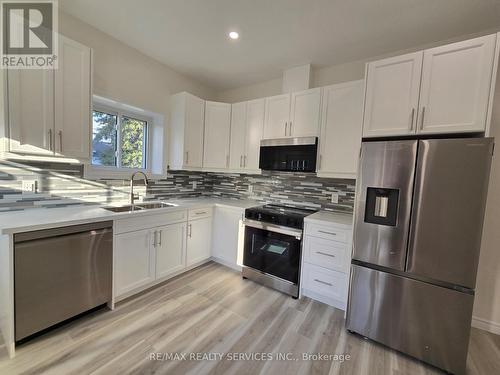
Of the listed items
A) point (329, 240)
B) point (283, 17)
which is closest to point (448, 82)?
point (283, 17)

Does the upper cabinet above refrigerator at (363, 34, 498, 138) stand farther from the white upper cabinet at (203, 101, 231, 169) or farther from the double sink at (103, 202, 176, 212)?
the double sink at (103, 202, 176, 212)

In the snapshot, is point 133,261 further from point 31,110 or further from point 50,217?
point 31,110

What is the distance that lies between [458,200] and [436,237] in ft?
0.94

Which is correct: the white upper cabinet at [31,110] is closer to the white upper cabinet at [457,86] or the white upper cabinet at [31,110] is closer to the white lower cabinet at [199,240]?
the white lower cabinet at [199,240]

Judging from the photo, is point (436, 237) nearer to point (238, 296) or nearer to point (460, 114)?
point (460, 114)

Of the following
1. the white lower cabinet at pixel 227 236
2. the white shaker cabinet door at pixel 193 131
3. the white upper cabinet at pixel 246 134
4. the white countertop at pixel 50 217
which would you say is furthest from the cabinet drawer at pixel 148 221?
the white upper cabinet at pixel 246 134

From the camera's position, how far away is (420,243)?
1.56 metres

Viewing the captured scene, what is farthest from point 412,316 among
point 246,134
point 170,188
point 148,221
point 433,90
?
point 170,188

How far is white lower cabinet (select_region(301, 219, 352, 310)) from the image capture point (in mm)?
2113

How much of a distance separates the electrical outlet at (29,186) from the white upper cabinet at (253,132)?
2.17 metres

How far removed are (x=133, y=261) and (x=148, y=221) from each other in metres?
0.41

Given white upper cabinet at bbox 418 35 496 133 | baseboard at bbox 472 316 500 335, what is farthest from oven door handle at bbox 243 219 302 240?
baseboard at bbox 472 316 500 335

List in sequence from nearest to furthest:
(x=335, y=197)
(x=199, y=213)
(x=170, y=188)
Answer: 1. (x=335, y=197)
2. (x=199, y=213)
3. (x=170, y=188)

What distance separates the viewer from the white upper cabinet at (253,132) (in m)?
2.88
